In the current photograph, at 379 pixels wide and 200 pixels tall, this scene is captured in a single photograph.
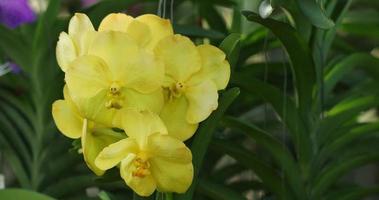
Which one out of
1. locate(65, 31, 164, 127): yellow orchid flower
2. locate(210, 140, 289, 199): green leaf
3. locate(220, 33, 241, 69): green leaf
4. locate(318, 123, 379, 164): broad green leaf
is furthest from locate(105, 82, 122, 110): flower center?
locate(318, 123, 379, 164): broad green leaf

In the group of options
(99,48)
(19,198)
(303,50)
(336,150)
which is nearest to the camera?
(99,48)

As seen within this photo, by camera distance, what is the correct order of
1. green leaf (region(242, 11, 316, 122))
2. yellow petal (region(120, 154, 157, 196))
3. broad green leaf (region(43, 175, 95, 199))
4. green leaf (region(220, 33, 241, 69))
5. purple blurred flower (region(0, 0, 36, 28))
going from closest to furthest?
1. yellow petal (region(120, 154, 157, 196))
2. green leaf (region(220, 33, 241, 69))
3. green leaf (region(242, 11, 316, 122))
4. broad green leaf (region(43, 175, 95, 199))
5. purple blurred flower (region(0, 0, 36, 28))

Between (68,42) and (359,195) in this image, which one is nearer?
(68,42)

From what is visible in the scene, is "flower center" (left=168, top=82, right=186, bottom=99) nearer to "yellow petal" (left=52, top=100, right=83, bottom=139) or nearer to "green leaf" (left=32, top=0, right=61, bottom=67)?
"yellow petal" (left=52, top=100, right=83, bottom=139)

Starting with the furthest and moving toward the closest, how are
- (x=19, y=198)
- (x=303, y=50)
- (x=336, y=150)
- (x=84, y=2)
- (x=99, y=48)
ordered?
(x=84, y=2) → (x=336, y=150) → (x=303, y=50) → (x=19, y=198) → (x=99, y=48)

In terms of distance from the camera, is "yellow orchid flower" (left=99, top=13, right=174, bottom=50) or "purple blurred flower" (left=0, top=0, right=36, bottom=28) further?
→ "purple blurred flower" (left=0, top=0, right=36, bottom=28)

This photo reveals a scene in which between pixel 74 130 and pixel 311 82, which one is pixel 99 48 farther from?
pixel 311 82

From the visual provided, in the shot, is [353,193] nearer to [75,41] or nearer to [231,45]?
[231,45]

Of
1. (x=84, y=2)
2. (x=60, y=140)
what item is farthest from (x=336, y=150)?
(x=84, y=2)

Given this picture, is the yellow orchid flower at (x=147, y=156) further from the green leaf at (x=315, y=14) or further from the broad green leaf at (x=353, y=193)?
the broad green leaf at (x=353, y=193)
